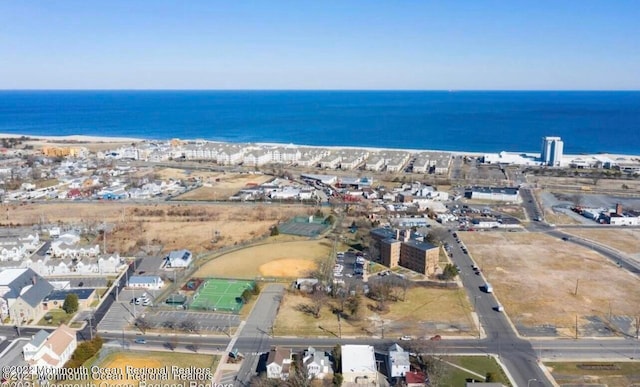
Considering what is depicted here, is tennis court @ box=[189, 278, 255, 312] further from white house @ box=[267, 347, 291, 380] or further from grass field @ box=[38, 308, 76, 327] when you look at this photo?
white house @ box=[267, 347, 291, 380]

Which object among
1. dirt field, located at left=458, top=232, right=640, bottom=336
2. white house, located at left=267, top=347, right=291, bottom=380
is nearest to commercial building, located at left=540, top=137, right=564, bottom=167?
dirt field, located at left=458, top=232, right=640, bottom=336

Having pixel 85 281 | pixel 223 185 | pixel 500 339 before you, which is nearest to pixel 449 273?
pixel 500 339

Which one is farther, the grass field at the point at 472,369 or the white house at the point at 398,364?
the white house at the point at 398,364

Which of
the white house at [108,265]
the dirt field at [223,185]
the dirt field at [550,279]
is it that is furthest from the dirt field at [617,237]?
the white house at [108,265]

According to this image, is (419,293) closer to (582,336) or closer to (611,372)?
(582,336)

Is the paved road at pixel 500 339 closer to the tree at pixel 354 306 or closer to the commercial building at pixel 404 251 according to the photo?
the commercial building at pixel 404 251
